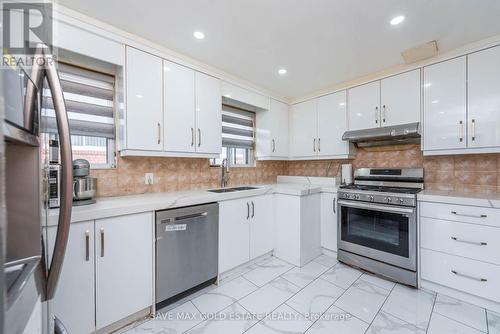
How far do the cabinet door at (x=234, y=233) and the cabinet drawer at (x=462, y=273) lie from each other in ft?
5.79

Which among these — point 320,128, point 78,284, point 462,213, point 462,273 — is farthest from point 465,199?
point 78,284

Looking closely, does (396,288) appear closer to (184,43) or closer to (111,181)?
(111,181)

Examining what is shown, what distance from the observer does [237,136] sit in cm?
317

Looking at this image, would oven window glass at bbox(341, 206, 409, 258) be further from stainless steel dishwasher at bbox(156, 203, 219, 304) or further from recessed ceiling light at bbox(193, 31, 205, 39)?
recessed ceiling light at bbox(193, 31, 205, 39)

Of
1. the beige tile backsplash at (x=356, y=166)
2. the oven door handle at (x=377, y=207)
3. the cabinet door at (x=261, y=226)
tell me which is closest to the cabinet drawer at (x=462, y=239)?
the oven door handle at (x=377, y=207)

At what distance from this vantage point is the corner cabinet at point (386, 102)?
231 centimetres

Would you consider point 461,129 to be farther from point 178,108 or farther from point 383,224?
point 178,108

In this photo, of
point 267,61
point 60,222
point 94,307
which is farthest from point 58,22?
point 94,307

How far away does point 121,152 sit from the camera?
193 cm

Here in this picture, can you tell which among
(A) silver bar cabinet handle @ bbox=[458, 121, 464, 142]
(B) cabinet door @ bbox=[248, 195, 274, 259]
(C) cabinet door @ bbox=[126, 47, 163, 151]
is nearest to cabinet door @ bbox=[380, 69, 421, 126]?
(A) silver bar cabinet handle @ bbox=[458, 121, 464, 142]

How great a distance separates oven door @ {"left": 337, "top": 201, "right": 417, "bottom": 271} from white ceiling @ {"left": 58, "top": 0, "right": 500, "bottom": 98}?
161 cm

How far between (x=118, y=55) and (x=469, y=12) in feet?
9.19

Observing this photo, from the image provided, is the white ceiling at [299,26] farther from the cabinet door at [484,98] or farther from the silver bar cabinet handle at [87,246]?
the silver bar cabinet handle at [87,246]

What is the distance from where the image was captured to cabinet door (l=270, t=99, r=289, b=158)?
3249 millimetres
